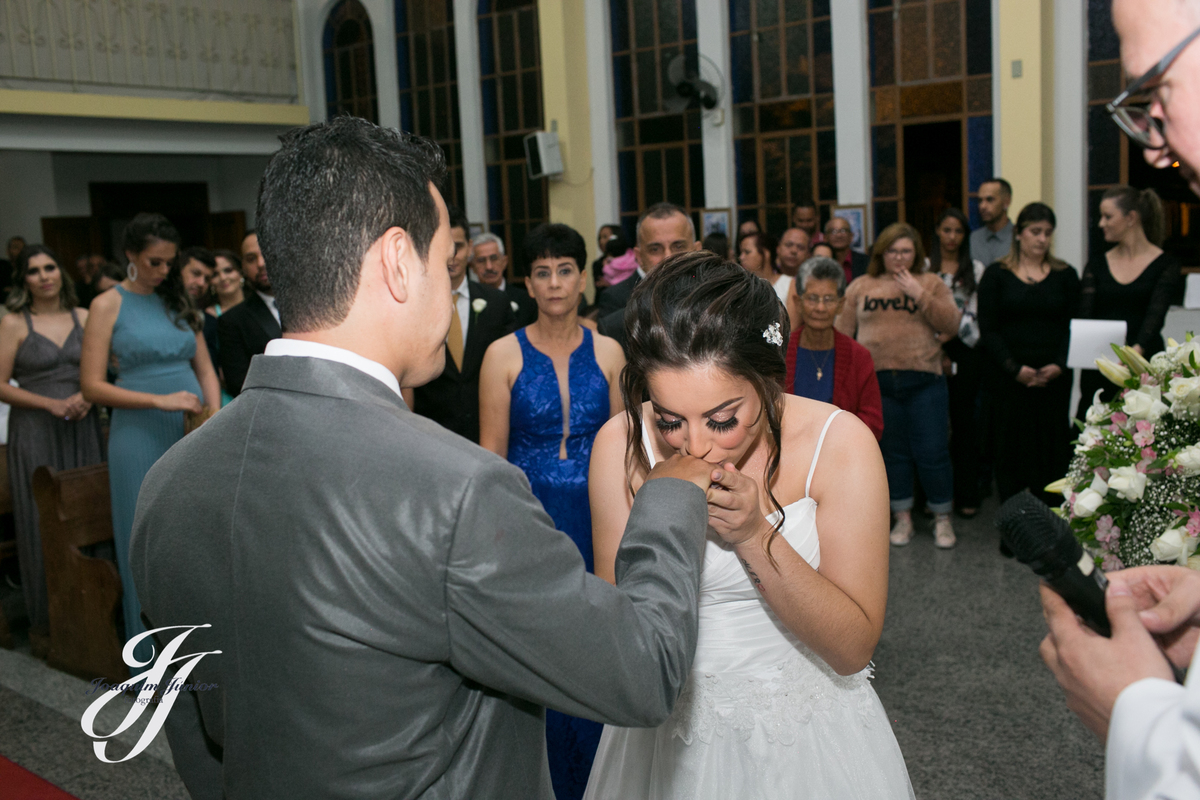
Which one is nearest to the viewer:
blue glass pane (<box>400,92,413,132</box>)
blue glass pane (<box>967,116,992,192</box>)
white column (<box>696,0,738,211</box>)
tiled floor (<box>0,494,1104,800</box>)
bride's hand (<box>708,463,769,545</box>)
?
bride's hand (<box>708,463,769,545</box>)

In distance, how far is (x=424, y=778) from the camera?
1.11 metres

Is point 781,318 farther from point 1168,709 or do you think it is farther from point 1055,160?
point 1055,160

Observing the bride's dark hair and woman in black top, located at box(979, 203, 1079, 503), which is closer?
the bride's dark hair

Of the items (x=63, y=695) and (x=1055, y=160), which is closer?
(x=63, y=695)

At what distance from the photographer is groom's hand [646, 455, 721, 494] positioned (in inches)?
54.7

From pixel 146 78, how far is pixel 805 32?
7666mm

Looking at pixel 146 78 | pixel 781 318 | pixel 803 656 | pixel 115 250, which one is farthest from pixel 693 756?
pixel 115 250

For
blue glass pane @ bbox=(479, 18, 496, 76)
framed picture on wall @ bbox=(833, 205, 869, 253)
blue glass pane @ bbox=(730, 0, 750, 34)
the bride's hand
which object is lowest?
the bride's hand

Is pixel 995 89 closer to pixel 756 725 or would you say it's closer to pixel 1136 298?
pixel 1136 298

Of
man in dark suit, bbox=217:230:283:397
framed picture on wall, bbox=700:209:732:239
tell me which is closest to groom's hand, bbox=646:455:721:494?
man in dark suit, bbox=217:230:283:397

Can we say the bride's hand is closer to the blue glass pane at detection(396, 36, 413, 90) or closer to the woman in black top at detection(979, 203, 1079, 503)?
the woman in black top at detection(979, 203, 1079, 503)

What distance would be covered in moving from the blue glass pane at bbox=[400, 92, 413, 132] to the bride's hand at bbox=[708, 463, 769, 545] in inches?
463

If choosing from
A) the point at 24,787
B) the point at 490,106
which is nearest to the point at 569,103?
the point at 490,106

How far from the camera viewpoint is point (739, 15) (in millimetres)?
9695
